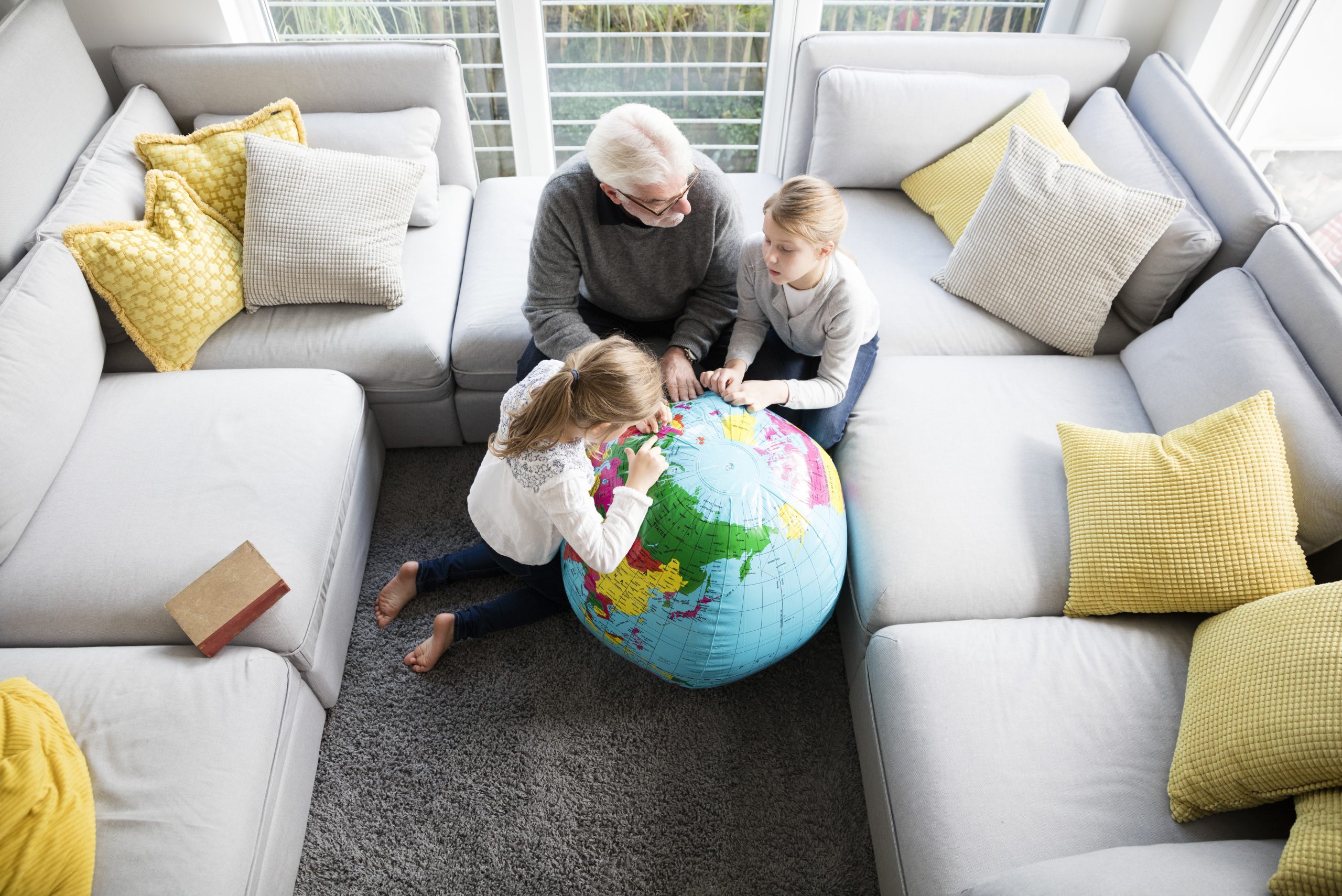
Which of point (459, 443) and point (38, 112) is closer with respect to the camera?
point (38, 112)

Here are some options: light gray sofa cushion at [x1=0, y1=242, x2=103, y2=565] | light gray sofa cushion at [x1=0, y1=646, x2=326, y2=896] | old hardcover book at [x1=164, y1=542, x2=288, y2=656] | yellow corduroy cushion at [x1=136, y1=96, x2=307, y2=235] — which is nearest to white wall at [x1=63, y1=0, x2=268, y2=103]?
yellow corduroy cushion at [x1=136, y1=96, x2=307, y2=235]

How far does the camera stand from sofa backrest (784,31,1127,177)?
8.10 ft

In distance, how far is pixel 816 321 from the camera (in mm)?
1865

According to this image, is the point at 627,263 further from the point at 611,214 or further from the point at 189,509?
the point at 189,509

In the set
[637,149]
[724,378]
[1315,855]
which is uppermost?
[637,149]

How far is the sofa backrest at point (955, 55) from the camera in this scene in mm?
2469

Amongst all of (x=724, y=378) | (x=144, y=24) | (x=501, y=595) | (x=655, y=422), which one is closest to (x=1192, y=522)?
(x=724, y=378)

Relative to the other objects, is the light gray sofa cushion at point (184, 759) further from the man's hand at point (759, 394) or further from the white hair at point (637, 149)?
the white hair at point (637, 149)

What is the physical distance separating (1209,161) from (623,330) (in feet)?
5.54

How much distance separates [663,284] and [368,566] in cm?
115

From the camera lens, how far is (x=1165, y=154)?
2.29 m

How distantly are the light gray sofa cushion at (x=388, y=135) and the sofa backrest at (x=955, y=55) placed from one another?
1204mm

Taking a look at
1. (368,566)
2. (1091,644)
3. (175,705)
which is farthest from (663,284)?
(175,705)

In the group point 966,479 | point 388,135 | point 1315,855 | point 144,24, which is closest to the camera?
point 1315,855
